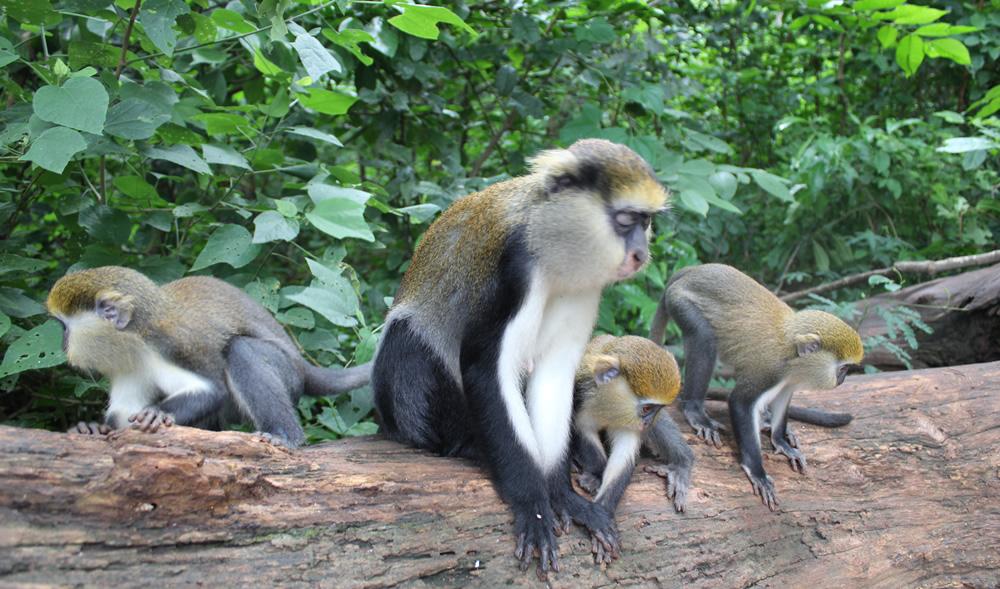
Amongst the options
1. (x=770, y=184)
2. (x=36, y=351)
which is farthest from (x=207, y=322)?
(x=770, y=184)

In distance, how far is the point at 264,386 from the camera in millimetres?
3537

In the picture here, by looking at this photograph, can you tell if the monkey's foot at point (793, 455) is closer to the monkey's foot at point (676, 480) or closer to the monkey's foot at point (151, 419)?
the monkey's foot at point (676, 480)

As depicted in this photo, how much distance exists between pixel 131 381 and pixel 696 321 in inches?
116

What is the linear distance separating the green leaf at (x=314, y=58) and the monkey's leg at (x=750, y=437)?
2.52m

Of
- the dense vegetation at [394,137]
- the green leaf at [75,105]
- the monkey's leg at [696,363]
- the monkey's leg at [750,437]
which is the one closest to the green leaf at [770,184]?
the dense vegetation at [394,137]

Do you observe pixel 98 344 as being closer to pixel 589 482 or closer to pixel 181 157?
pixel 181 157

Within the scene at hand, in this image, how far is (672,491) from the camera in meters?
3.50

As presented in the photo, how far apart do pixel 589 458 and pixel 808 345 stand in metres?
1.35

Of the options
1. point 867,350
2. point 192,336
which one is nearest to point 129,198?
point 192,336

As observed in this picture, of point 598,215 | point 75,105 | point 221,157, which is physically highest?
point 75,105

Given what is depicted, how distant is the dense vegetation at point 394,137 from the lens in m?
3.67

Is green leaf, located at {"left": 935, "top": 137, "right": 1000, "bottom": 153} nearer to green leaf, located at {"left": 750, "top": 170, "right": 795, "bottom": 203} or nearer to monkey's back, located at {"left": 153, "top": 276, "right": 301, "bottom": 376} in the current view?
green leaf, located at {"left": 750, "top": 170, "right": 795, "bottom": 203}

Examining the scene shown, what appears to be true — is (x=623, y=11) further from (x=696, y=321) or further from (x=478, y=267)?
(x=478, y=267)

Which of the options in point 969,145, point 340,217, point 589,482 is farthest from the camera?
point 969,145
